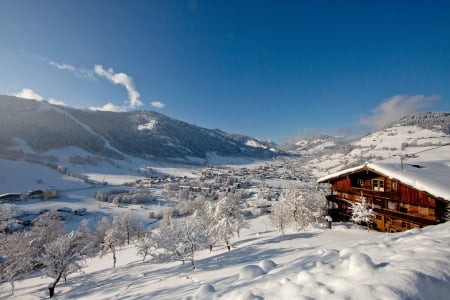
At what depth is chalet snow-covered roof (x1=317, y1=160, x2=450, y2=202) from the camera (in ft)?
74.0

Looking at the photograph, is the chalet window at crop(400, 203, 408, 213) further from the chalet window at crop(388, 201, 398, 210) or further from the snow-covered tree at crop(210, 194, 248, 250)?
the snow-covered tree at crop(210, 194, 248, 250)

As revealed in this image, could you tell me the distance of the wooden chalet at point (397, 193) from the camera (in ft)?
76.3

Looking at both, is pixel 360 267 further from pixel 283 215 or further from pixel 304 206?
pixel 283 215

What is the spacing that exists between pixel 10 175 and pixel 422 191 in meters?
Answer: 230

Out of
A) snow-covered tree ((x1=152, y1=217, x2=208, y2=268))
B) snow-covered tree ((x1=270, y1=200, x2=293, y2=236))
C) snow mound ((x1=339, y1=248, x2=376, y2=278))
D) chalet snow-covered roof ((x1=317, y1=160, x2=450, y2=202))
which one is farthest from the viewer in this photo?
snow-covered tree ((x1=270, y1=200, x2=293, y2=236))

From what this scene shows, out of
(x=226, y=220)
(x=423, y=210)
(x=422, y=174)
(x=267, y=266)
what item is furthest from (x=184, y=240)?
(x=422, y=174)

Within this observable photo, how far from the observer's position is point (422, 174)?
25.4 m

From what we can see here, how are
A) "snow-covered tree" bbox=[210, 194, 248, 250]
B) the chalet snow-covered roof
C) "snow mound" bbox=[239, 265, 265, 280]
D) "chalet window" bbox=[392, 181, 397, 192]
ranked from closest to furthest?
"snow mound" bbox=[239, 265, 265, 280], the chalet snow-covered roof, "chalet window" bbox=[392, 181, 397, 192], "snow-covered tree" bbox=[210, 194, 248, 250]

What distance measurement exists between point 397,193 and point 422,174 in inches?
133

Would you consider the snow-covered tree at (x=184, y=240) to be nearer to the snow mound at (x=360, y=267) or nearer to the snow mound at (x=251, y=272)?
the snow mound at (x=251, y=272)

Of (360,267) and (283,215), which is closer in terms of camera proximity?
(360,267)

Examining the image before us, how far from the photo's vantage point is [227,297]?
765 centimetres

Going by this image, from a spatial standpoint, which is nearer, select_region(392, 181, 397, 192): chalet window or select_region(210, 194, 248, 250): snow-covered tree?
select_region(392, 181, 397, 192): chalet window

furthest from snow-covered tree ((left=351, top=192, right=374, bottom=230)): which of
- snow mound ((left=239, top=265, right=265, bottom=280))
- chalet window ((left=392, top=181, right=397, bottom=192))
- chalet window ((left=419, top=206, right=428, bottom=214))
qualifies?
snow mound ((left=239, top=265, right=265, bottom=280))
